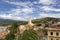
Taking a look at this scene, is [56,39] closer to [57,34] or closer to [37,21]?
[57,34]

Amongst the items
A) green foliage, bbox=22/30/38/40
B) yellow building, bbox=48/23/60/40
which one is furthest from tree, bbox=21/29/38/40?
yellow building, bbox=48/23/60/40

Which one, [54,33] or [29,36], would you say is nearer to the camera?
[29,36]

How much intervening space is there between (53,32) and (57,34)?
1.05ft

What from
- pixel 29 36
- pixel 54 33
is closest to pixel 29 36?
pixel 29 36

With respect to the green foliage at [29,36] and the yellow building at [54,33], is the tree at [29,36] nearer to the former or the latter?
the green foliage at [29,36]

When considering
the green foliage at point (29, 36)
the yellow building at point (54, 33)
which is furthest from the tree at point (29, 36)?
the yellow building at point (54, 33)

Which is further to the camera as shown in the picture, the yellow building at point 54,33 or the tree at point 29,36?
the yellow building at point 54,33

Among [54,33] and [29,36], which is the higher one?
[29,36]

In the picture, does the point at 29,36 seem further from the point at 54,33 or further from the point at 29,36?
the point at 54,33

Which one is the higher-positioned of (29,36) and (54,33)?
(29,36)

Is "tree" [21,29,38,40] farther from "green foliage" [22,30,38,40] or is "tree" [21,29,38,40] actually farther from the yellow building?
the yellow building

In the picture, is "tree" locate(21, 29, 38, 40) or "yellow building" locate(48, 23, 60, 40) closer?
"tree" locate(21, 29, 38, 40)

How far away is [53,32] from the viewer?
12.6 m

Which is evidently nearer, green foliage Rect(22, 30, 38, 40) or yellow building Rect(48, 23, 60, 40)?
green foliage Rect(22, 30, 38, 40)
